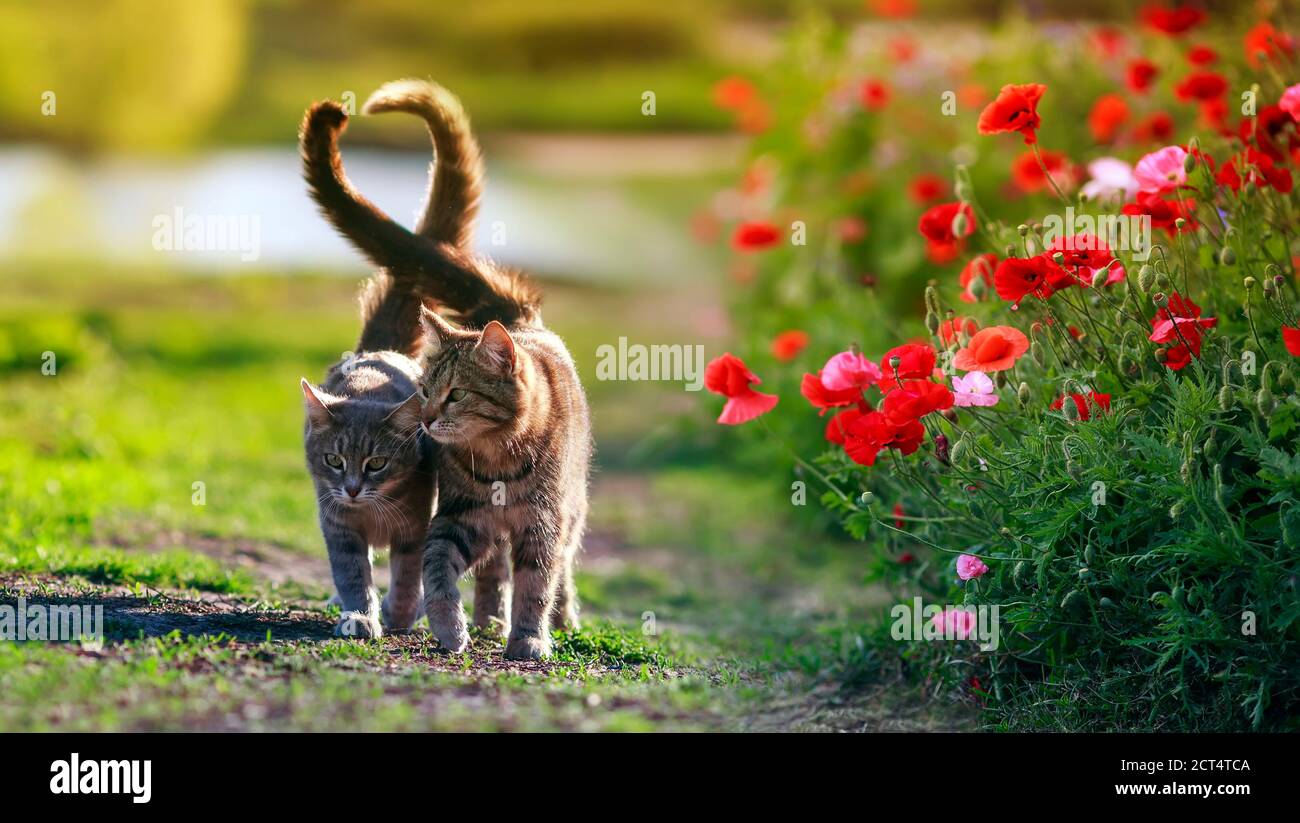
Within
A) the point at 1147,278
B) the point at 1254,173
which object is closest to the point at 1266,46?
the point at 1254,173

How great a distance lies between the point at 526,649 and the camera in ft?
13.4

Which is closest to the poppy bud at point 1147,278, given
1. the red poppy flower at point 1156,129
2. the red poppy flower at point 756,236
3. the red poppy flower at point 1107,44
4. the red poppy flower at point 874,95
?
the red poppy flower at point 1156,129

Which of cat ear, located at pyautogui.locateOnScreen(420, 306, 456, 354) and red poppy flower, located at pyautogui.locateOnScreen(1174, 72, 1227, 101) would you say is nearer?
cat ear, located at pyautogui.locateOnScreen(420, 306, 456, 354)

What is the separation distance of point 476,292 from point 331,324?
637cm

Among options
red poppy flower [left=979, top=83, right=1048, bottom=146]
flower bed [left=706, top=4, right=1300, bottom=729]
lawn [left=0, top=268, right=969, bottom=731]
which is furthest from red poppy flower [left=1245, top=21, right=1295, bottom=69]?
lawn [left=0, top=268, right=969, bottom=731]

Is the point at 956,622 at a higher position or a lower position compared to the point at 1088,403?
lower

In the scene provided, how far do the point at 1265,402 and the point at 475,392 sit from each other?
215 centimetres

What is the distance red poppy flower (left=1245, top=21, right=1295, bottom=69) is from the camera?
4.94 m

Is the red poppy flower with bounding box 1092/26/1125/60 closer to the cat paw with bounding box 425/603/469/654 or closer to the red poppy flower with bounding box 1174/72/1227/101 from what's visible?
the red poppy flower with bounding box 1174/72/1227/101

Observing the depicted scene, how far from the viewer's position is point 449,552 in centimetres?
409

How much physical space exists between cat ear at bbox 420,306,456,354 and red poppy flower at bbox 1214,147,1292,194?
2.46 m

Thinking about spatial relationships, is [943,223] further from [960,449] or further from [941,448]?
[960,449]

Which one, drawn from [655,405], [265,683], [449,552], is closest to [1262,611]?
[449,552]
